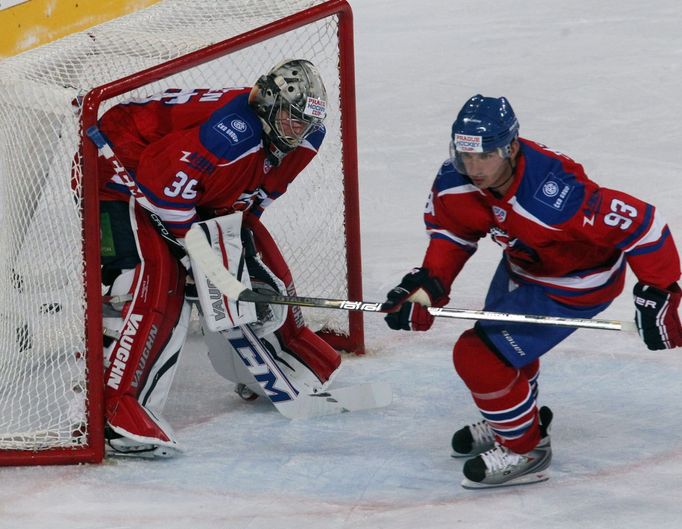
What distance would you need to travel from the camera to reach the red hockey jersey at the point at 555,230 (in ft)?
9.50

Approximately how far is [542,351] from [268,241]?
3.53ft

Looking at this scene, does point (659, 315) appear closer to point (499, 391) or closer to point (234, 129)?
point (499, 391)

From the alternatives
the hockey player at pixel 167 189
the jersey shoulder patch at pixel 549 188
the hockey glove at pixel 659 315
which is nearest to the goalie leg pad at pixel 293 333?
the hockey player at pixel 167 189

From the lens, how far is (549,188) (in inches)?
115

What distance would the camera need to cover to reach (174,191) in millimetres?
3352

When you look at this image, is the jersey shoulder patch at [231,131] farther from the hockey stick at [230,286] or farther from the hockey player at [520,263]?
the hockey player at [520,263]

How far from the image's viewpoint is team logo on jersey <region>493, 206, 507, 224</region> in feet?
9.80

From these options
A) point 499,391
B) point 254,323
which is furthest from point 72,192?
point 499,391

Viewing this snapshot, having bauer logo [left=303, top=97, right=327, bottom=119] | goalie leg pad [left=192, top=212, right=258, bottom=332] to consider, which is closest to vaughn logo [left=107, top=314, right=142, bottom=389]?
goalie leg pad [left=192, top=212, right=258, bottom=332]

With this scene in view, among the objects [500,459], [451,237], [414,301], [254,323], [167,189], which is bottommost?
[500,459]

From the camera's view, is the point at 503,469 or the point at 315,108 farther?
the point at 315,108

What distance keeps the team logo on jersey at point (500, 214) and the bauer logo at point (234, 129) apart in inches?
30.2

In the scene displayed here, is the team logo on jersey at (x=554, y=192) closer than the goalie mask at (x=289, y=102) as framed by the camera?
Yes

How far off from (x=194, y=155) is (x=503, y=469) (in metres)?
1.16
